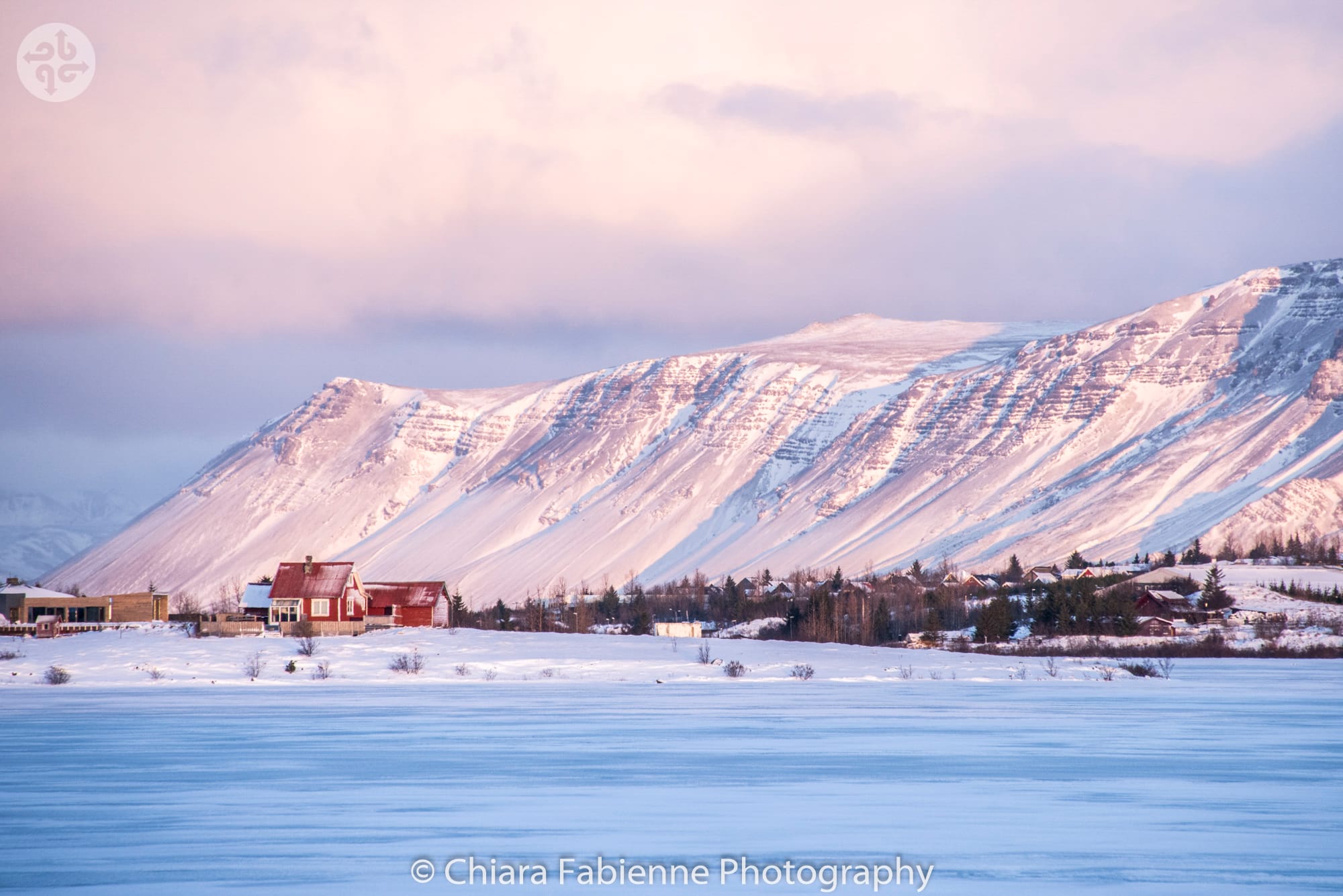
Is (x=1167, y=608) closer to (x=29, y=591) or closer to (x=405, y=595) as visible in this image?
(x=405, y=595)

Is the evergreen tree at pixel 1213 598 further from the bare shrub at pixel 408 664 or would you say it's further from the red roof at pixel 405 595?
the bare shrub at pixel 408 664

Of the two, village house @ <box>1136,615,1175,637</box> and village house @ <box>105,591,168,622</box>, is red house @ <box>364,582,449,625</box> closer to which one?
village house @ <box>105,591,168,622</box>

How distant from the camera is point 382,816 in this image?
23641 millimetres

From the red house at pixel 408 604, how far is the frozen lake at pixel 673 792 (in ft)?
148

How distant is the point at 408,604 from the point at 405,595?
801 millimetres

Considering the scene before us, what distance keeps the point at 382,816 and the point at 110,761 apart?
970cm

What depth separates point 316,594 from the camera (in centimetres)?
8438

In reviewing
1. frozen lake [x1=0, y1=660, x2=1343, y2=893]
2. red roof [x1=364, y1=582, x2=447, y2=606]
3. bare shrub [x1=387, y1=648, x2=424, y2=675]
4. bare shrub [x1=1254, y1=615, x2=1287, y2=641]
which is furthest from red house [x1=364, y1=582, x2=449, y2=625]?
bare shrub [x1=1254, y1=615, x2=1287, y2=641]

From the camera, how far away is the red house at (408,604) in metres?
91.6

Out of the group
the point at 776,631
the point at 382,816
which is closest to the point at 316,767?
the point at 382,816

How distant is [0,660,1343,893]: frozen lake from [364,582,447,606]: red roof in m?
45.8

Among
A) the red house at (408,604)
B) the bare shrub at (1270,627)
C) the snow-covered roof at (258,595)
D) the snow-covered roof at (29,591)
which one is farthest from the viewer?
the bare shrub at (1270,627)

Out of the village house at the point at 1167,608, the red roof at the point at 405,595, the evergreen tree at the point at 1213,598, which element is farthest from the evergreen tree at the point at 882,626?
the red roof at the point at 405,595

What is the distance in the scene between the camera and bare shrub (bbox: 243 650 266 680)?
59688 millimetres
